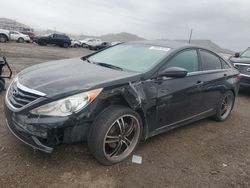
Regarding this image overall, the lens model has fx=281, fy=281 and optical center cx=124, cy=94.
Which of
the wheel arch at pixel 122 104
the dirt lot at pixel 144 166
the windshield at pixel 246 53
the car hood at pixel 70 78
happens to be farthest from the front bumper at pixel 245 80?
the car hood at pixel 70 78

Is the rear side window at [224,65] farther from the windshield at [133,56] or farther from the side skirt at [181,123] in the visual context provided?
the windshield at [133,56]

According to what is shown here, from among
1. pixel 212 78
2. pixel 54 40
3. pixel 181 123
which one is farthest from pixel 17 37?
pixel 181 123

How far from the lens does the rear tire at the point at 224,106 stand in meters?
5.53

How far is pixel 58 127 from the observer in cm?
304

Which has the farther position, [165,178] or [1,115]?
[1,115]

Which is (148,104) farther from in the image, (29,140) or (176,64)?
(29,140)

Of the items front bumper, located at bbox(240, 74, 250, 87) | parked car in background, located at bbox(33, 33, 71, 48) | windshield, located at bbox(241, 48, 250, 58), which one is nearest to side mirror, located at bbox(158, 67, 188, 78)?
front bumper, located at bbox(240, 74, 250, 87)

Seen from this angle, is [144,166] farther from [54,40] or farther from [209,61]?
[54,40]

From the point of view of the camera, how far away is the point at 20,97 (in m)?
3.31

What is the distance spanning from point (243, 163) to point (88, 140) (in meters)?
2.34

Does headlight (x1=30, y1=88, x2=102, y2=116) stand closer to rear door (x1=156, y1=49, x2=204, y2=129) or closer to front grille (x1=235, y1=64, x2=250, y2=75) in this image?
rear door (x1=156, y1=49, x2=204, y2=129)

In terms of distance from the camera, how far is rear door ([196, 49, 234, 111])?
4.88m

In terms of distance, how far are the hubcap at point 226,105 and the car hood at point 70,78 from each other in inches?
108

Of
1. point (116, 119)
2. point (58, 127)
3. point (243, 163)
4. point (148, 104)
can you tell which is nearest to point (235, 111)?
point (243, 163)
